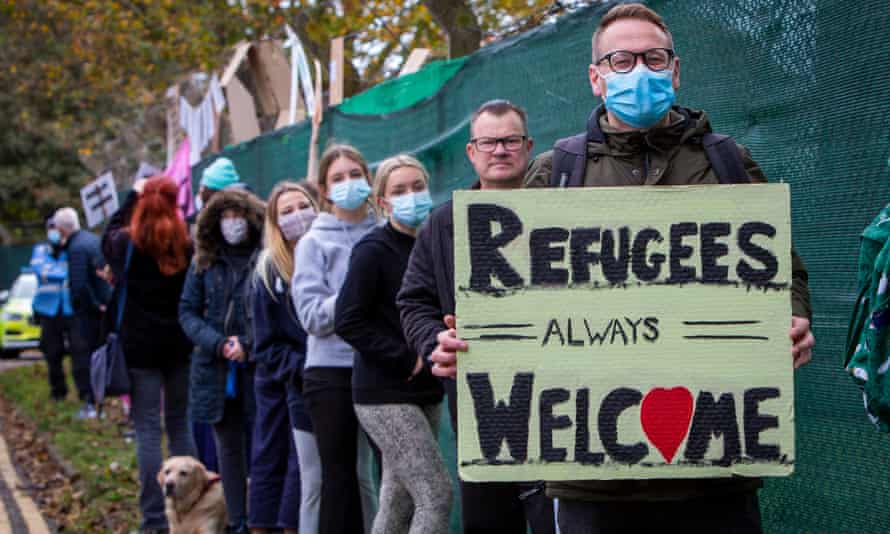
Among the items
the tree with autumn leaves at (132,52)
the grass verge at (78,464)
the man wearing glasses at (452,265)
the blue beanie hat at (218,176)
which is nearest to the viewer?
the man wearing glasses at (452,265)

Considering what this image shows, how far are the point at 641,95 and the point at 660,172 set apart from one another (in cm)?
20

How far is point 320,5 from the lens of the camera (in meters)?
18.0

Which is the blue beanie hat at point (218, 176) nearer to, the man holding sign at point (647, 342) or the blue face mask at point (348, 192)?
the blue face mask at point (348, 192)

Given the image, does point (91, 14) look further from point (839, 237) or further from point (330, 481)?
point (839, 237)

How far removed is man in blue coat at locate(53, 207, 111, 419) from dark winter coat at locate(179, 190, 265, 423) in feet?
20.2

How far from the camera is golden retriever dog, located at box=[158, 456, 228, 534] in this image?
7.48m

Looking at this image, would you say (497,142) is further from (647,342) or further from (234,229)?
(234,229)

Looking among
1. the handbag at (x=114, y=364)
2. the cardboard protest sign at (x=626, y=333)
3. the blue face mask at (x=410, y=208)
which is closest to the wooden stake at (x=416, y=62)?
the handbag at (x=114, y=364)

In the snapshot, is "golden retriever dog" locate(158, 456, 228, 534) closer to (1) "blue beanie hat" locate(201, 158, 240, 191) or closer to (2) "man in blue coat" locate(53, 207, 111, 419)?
(1) "blue beanie hat" locate(201, 158, 240, 191)

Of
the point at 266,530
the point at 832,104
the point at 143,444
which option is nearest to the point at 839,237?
the point at 832,104

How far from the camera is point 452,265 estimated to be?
4.29 metres

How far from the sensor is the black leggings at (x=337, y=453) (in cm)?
579

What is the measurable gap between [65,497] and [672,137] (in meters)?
7.20

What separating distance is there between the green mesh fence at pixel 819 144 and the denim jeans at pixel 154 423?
4.45m
